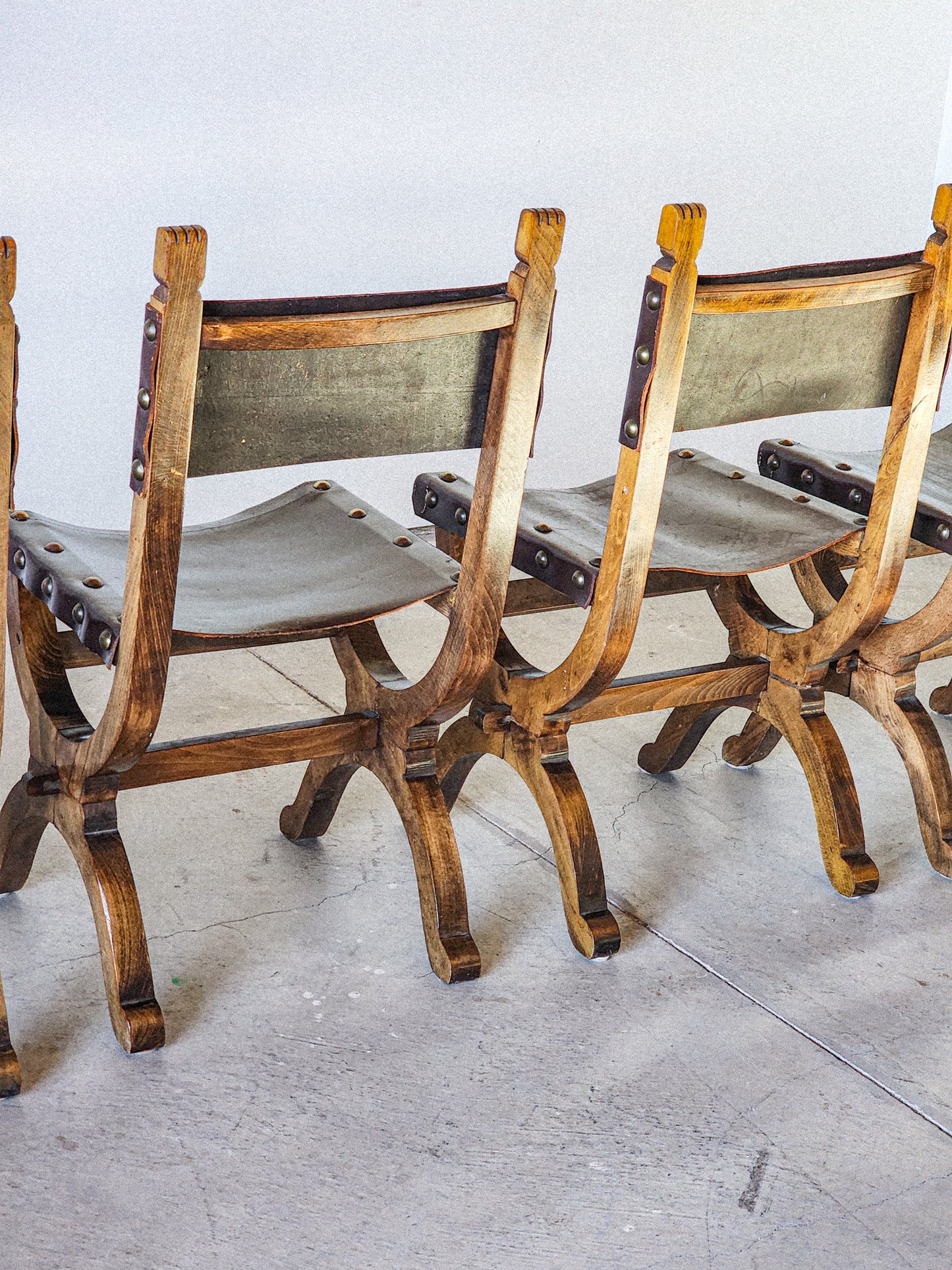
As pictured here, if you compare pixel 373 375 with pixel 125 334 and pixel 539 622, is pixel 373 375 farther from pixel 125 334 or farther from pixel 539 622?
pixel 125 334

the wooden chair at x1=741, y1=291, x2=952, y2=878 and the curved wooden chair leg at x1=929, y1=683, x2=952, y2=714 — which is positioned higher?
the wooden chair at x1=741, y1=291, x2=952, y2=878

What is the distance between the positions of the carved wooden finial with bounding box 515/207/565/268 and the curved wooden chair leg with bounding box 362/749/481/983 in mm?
775

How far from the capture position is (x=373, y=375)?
181cm

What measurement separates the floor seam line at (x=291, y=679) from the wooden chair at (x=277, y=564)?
616 millimetres

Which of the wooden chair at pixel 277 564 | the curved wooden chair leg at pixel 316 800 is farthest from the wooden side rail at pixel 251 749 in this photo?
the curved wooden chair leg at pixel 316 800

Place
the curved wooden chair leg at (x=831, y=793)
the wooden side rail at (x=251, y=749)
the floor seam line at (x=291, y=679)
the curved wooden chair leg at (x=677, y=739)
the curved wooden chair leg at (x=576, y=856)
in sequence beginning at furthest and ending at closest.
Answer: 1. the floor seam line at (x=291, y=679)
2. the curved wooden chair leg at (x=677, y=739)
3. the curved wooden chair leg at (x=831, y=793)
4. the curved wooden chair leg at (x=576, y=856)
5. the wooden side rail at (x=251, y=749)

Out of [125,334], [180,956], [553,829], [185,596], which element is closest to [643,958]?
[553,829]

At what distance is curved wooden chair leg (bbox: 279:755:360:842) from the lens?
2426mm

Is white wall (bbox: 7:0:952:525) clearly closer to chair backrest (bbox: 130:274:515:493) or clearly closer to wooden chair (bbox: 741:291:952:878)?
wooden chair (bbox: 741:291:952:878)

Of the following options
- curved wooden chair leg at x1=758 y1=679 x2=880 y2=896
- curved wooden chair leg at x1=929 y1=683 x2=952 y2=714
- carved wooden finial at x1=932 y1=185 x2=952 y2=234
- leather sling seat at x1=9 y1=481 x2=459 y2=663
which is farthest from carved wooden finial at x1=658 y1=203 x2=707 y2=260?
curved wooden chair leg at x1=929 y1=683 x2=952 y2=714

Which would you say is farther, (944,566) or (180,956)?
(944,566)

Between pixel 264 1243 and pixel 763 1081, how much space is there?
707mm

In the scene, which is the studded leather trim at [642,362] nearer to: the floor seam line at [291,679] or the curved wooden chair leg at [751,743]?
the curved wooden chair leg at [751,743]

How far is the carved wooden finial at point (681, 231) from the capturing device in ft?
6.19
